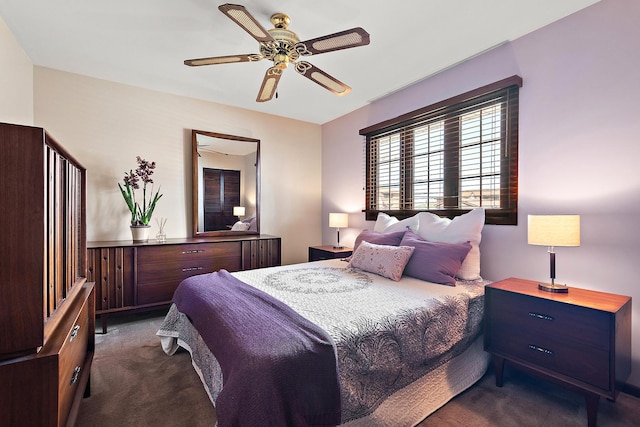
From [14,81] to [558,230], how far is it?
166 inches

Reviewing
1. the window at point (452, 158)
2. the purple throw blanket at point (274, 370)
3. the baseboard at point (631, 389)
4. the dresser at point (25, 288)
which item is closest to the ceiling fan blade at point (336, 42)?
the window at point (452, 158)

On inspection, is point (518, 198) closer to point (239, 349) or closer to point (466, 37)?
point (466, 37)

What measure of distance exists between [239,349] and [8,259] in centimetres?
82

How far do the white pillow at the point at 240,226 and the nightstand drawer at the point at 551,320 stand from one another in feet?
9.92

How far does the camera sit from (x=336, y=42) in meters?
1.82

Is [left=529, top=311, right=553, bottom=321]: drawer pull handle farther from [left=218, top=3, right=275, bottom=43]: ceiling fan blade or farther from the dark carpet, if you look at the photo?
[left=218, top=3, right=275, bottom=43]: ceiling fan blade

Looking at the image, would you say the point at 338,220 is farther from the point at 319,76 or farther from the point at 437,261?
the point at 319,76

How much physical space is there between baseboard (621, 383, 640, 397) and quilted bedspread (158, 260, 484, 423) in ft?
3.02

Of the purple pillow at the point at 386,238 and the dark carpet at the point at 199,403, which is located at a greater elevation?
the purple pillow at the point at 386,238

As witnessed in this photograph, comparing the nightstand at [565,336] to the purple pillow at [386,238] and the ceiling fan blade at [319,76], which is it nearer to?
the purple pillow at [386,238]

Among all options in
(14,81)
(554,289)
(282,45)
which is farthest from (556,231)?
(14,81)

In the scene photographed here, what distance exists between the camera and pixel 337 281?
2240 mm

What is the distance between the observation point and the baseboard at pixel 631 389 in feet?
5.91

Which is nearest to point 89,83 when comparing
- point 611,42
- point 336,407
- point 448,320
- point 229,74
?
point 229,74
